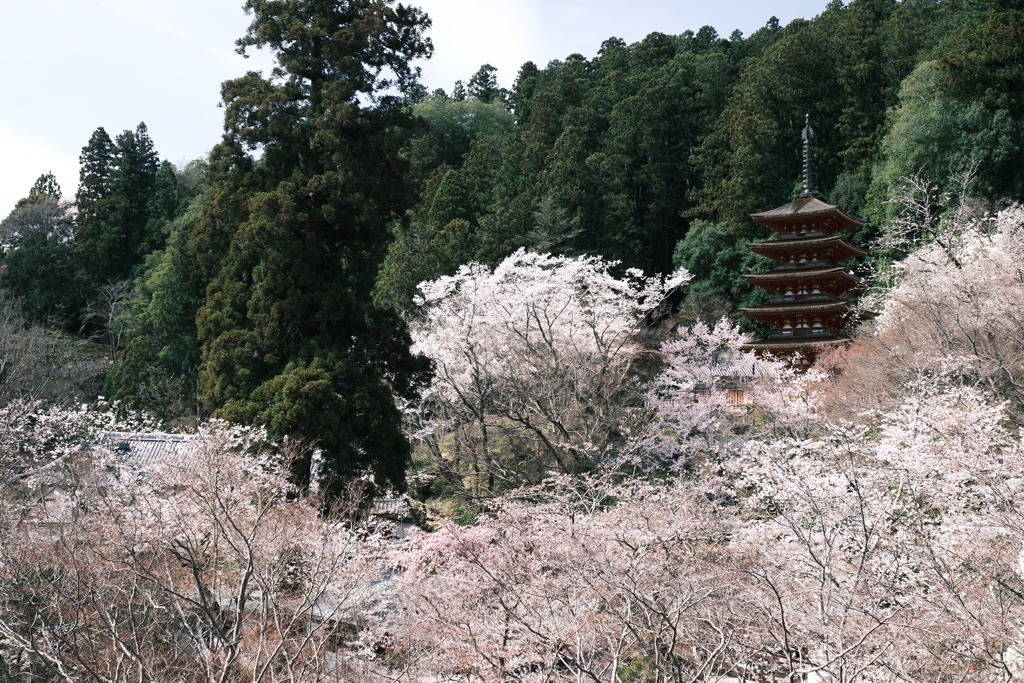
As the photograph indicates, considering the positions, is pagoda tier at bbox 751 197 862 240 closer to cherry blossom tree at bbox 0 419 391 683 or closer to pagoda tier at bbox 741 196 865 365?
pagoda tier at bbox 741 196 865 365

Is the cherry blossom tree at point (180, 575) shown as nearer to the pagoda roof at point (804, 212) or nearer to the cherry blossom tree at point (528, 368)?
the cherry blossom tree at point (528, 368)

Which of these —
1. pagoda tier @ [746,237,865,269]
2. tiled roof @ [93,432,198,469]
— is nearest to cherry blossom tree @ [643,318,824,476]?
pagoda tier @ [746,237,865,269]

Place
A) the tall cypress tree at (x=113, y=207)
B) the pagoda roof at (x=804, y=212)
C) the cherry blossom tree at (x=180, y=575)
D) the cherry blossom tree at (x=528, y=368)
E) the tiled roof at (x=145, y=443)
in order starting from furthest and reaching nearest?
the tall cypress tree at (x=113, y=207)
the pagoda roof at (x=804, y=212)
the cherry blossom tree at (x=528, y=368)
the tiled roof at (x=145, y=443)
the cherry blossom tree at (x=180, y=575)

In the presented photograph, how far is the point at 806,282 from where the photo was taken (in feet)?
65.2

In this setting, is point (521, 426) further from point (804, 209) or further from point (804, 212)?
point (804, 209)

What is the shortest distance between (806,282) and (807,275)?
0.41 metres

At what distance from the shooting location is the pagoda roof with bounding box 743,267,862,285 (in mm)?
19261

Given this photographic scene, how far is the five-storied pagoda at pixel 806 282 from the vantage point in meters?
19.0

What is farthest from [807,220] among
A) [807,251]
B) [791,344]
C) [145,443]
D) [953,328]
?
[145,443]

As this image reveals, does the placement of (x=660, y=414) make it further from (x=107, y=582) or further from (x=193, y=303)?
(x=193, y=303)

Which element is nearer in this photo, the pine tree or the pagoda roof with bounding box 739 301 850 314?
the pagoda roof with bounding box 739 301 850 314

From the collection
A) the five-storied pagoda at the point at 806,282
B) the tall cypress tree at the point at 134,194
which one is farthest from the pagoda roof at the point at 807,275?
the tall cypress tree at the point at 134,194

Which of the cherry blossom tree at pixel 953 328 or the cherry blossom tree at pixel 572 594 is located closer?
the cherry blossom tree at pixel 572 594

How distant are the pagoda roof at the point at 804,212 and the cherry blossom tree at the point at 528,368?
12.4ft
